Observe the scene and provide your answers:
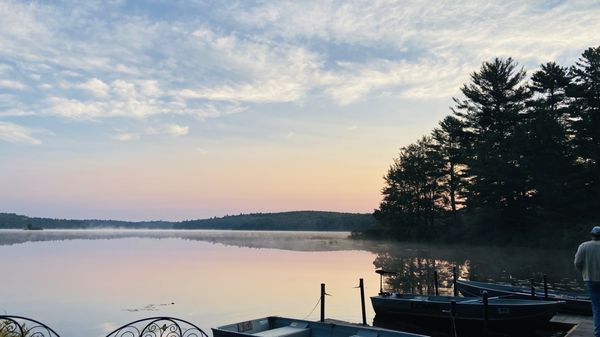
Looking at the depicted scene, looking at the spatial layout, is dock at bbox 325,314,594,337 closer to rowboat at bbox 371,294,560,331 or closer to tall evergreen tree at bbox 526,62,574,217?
rowboat at bbox 371,294,560,331

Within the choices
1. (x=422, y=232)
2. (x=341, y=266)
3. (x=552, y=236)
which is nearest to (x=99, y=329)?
(x=341, y=266)

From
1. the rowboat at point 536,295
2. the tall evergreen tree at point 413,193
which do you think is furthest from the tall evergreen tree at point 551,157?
the rowboat at point 536,295

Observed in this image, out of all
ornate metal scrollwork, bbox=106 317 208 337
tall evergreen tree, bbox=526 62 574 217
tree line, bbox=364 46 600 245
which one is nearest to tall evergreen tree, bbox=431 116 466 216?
tree line, bbox=364 46 600 245

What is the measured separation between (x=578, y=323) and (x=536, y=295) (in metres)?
4.08

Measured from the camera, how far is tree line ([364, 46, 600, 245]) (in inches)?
1868

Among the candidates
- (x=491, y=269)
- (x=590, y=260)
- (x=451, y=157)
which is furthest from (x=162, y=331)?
(x=451, y=157)

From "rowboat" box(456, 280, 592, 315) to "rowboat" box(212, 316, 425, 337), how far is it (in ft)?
29.4

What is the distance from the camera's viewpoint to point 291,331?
44.8 feet

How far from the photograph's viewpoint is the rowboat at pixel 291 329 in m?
12.7

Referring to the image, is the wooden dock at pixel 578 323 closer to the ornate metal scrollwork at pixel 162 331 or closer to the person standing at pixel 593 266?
the person standing at pixel 593 266

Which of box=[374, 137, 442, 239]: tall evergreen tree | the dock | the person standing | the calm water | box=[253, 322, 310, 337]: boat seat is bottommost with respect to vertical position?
the calm water

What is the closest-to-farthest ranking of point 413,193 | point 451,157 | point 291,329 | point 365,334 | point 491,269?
point 365,334, point 291,329, point 491,269, point 451,157, point 413,193

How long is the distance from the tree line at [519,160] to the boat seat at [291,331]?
4039cm

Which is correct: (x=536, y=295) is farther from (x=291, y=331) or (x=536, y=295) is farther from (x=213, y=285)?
(x=213, y=285)
